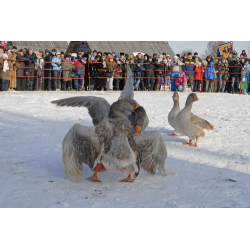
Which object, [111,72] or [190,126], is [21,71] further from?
[190,126]

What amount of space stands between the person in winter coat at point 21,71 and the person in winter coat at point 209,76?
29.9ft

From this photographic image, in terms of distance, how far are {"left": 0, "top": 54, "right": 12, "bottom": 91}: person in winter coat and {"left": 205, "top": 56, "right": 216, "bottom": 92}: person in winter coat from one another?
9.75 metres

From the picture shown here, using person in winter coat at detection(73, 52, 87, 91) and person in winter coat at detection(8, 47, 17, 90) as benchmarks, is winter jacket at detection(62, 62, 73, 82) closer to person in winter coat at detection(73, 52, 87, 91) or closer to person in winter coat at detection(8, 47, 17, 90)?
person in winter coat at detection(73, 52, 87, 91)

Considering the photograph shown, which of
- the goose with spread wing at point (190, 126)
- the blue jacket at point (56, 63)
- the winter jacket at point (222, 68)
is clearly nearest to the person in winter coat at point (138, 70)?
the blue jacket at point (56, 63)

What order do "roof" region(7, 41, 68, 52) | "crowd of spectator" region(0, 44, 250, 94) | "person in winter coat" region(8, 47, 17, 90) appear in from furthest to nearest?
"roof" region(7, 41, 68, 52)
"crowd of spectator" region(0, 44, 250, 94)
"person in winter coat" region(8, 47, 17, 90)

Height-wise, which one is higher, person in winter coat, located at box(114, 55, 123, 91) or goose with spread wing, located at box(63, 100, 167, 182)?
person in winter coat, located at box(114, 55, 123, 91)

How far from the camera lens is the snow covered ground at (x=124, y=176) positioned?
3496 mm

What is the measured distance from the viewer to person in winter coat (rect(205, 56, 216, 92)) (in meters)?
17.9

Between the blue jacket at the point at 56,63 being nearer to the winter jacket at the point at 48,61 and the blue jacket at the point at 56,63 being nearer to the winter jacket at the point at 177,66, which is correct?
the winter jacket at the point at 48,61

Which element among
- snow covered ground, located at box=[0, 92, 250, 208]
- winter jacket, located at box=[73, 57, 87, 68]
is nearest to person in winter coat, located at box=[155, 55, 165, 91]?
winter jacket, located at box=[73, 57, 87, 68]

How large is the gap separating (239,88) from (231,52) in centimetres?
710

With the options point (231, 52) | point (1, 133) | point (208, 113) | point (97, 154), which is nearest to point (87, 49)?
point (231, 52)

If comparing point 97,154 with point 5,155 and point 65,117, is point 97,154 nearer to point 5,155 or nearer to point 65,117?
point 5,155

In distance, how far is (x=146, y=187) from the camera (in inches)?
158
